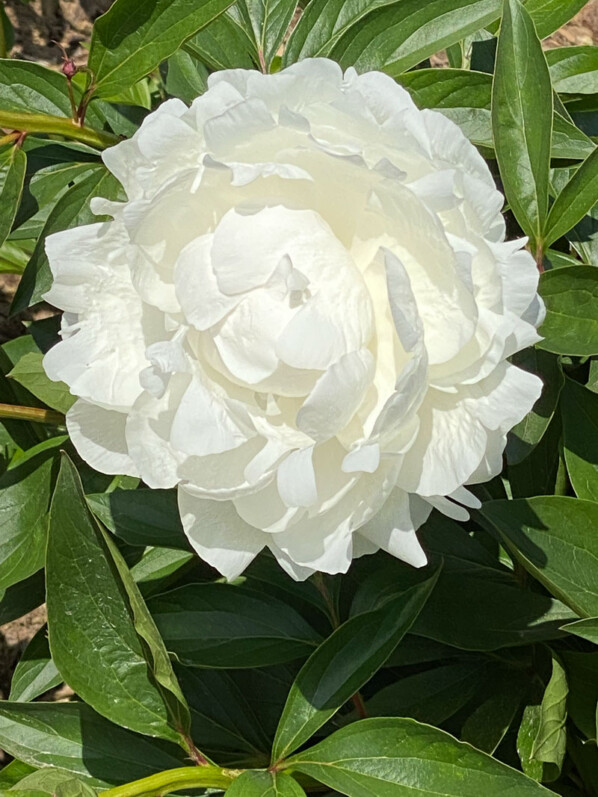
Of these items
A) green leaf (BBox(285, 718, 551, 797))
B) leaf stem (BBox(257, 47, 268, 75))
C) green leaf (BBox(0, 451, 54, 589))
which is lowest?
green leaf (BBox(285, 718, 551, 797))

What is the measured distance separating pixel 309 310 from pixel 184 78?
75cm

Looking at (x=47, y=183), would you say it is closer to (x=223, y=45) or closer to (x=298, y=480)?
(x=223, y=45)

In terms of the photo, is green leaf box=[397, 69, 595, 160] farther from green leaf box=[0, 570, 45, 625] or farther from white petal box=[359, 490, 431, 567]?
green leaf box=[0, 570, 45, 625]

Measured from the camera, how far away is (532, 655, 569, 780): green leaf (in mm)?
931

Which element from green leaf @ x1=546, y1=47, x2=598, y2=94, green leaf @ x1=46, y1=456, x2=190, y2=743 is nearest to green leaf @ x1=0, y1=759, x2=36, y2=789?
green leaf @ x1=46, y1=456, x2=190, y2=743

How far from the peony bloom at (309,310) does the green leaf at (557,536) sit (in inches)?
7.6

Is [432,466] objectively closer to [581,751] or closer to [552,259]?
[552,259]

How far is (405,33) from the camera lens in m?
1.04

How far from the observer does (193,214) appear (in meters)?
0.75

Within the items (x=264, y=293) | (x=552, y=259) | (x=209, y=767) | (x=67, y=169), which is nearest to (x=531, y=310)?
(x=264, y=293)

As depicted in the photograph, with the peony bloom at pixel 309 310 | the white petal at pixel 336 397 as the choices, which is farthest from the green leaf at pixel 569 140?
the white petal at pixel 336 397

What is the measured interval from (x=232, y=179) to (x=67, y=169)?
0.52 m

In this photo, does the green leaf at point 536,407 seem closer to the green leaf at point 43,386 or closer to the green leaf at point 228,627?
the green leaf at point 228,627

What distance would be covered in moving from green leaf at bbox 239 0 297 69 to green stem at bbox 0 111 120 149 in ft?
0.86
